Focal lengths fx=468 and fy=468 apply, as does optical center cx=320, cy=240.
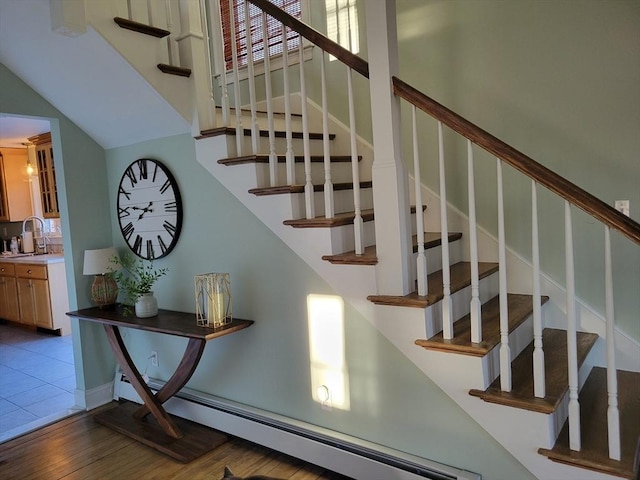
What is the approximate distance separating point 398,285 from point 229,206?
116 cm

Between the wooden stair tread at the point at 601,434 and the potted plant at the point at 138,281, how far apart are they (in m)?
2.27

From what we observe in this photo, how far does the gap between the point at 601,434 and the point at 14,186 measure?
699 cm

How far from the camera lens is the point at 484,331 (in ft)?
6.77

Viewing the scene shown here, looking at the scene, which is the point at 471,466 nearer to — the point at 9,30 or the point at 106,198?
the point at 106,198

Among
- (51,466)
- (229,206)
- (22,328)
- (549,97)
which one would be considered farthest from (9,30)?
(22,328)

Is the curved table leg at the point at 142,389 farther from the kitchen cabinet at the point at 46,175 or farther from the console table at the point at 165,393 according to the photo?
the kitchen cabinet at the point at 46,175

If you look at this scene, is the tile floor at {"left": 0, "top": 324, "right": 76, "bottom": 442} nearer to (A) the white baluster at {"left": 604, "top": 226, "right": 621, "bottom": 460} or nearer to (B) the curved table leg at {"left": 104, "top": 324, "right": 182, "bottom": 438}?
(B) the curved table leg at {"left": 104, "top": 324, "right": 182, "bottom": 438}

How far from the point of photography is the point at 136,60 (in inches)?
98.5

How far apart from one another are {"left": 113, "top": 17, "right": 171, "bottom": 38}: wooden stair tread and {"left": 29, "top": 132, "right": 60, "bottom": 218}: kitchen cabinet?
3894 mm

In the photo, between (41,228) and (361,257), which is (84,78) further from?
(41,228)

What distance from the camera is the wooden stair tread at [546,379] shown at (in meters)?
1.77

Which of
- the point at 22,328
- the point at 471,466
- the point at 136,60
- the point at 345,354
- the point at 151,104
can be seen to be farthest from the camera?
the point at 22,328

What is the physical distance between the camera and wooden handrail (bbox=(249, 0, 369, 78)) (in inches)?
84.4

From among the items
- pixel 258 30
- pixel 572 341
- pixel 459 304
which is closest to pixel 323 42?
pixel 459 304
